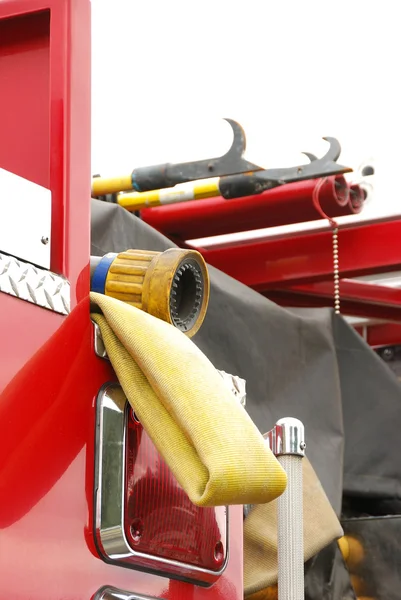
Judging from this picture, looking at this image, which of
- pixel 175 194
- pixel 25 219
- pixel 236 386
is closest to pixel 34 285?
pixel 25 219

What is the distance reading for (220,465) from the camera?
49.8 inches

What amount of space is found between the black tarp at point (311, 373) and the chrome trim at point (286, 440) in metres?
0.65

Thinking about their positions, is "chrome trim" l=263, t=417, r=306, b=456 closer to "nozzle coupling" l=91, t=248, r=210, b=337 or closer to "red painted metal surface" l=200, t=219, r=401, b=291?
"nozzle coupling" l=91, t=248, r=210, b=337

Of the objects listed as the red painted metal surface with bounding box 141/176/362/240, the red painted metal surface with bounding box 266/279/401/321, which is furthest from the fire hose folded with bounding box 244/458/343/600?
the red painted metal surface with bounding box 266/279/401/321

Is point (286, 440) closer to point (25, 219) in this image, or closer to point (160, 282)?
point (160, 282)

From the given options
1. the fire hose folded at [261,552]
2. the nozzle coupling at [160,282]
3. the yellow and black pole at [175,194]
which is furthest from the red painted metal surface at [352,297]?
the nozzle coupling at [160,282]

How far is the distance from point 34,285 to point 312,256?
1.88m

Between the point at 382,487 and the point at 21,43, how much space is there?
5.68ft

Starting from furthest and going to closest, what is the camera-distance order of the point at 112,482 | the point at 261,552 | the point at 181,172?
the point at 181,172
the point at 261,552
the point at 112,482

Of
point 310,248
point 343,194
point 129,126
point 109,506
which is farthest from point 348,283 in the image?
point 109,506

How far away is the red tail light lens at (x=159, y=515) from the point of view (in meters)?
1.48

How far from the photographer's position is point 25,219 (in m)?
1.37

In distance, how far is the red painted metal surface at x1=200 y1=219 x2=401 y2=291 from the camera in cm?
312

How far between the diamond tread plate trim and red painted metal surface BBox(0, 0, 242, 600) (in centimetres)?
1
